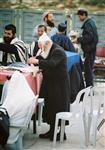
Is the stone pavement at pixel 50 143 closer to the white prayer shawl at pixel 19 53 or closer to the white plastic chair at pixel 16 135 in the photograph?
the white plastic chair at pixel 16 135

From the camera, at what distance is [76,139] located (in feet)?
25.2

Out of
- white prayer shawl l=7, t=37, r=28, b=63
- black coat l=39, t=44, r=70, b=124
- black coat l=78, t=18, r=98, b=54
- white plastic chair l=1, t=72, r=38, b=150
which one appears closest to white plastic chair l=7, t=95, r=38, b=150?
white plastic chair l=1, t=72, r=38, b=150

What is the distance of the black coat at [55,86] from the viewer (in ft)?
23.4

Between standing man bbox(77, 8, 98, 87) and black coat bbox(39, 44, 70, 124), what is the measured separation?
3.50 m

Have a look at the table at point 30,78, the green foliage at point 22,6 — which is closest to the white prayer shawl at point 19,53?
the table at point 30,78

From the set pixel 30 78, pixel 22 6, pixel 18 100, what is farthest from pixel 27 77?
pixel 22 6

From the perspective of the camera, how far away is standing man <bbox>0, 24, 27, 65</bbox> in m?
8.26

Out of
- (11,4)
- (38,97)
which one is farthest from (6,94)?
(11,4)

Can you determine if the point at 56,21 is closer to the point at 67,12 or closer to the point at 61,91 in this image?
the point at 67,12

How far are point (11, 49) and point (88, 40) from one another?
2747mm

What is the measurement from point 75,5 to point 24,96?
9326 millimetres

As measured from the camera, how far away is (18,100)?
6.59m

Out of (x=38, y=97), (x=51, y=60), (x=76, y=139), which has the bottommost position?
(x=76, y=139)

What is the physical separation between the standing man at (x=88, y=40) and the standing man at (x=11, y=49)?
2.50 metres
